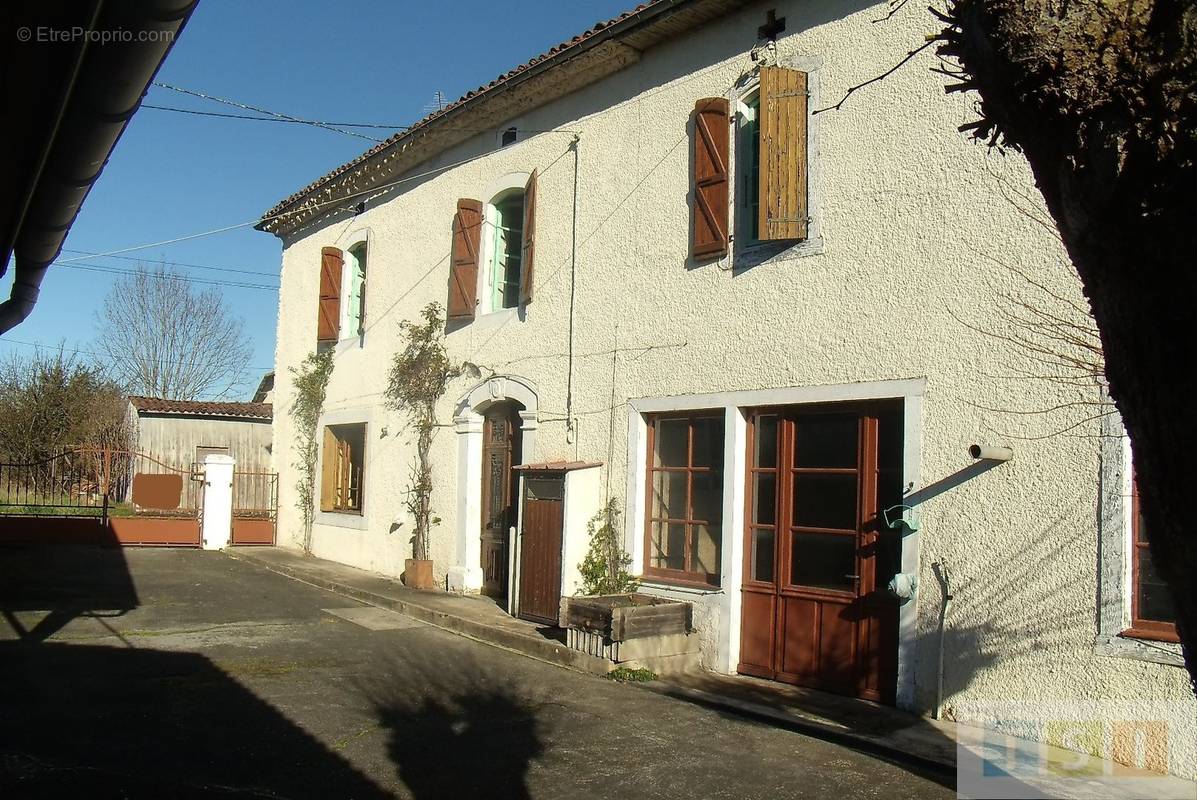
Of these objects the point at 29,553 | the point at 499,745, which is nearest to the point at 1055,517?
the point at 499,745

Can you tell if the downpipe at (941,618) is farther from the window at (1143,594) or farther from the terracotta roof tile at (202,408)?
the terracotta roof tile at (202,408)

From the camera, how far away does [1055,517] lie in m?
6.32

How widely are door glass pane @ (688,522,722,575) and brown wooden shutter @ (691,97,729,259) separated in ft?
8.14

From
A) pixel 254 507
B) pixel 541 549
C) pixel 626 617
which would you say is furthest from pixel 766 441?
pixel 254 507

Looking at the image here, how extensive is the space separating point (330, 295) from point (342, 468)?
9.22ft

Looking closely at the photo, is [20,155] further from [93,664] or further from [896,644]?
[896,644]

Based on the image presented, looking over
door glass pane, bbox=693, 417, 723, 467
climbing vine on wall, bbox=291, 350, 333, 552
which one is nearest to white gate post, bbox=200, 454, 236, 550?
climbing vine on wall, bbox=291, 350, 333, 552

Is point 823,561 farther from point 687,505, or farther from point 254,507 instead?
point 254,507

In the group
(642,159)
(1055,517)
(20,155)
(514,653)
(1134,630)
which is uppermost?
(642,159)

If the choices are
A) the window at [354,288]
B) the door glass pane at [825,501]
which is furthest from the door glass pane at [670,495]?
the window at [354,288]

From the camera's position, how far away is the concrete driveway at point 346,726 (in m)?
5.33

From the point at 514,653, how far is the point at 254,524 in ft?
32.7

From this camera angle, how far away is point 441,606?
1094 cm

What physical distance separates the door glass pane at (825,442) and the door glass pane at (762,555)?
0.68m
